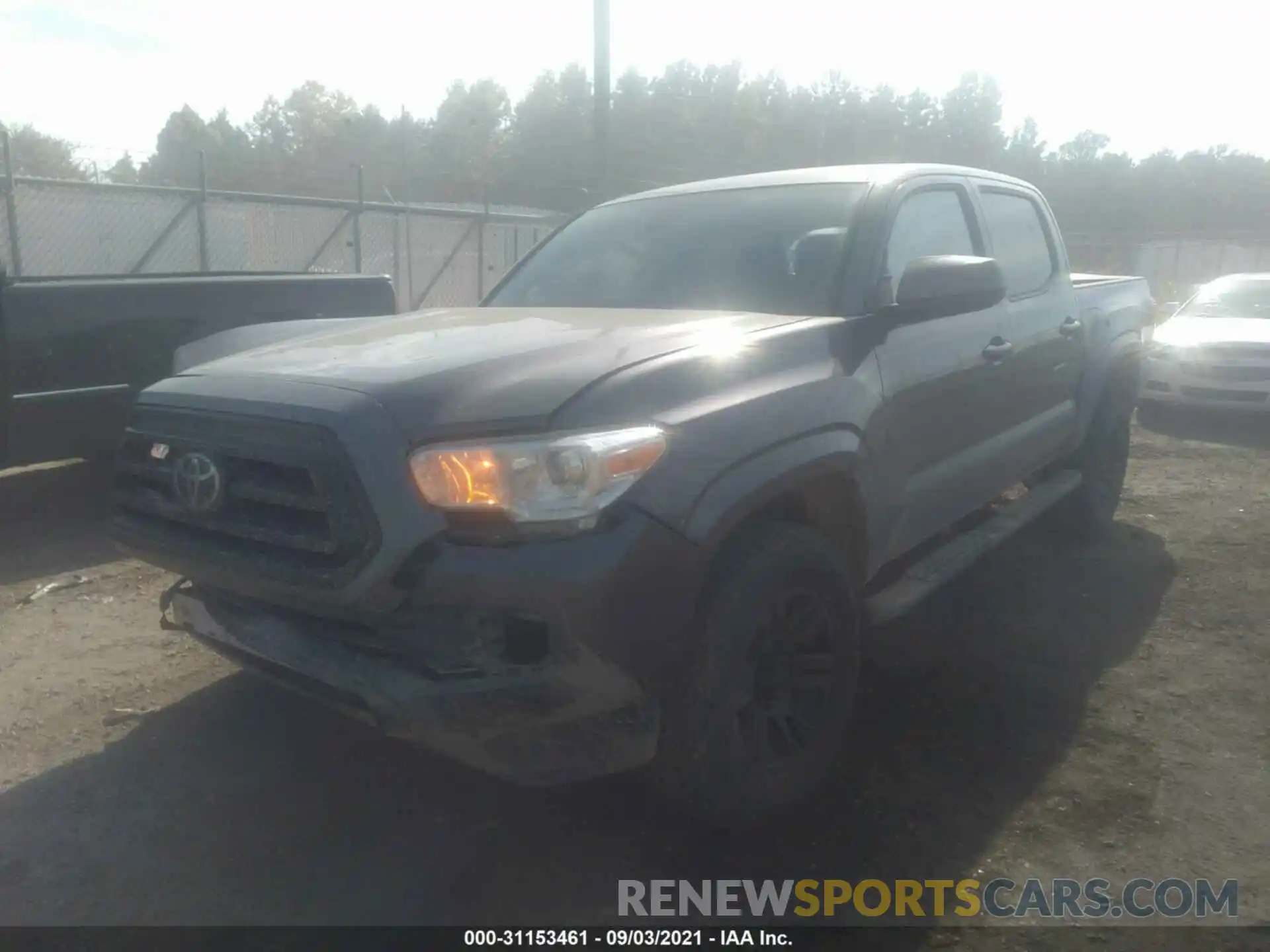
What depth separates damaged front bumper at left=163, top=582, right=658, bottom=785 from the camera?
7.64ft

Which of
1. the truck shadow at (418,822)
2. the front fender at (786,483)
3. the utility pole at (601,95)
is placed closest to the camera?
the front fender at (786,483)

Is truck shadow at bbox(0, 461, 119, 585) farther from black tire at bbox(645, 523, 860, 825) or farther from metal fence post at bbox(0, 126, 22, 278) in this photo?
metal fence post at bbox(0, 126, 22, 278)

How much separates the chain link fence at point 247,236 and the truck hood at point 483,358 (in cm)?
606

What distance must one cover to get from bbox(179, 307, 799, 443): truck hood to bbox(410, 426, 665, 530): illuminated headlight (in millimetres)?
62

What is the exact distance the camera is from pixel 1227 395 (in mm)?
9727

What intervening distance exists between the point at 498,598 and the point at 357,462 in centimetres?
45

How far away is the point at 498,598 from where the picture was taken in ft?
7.62

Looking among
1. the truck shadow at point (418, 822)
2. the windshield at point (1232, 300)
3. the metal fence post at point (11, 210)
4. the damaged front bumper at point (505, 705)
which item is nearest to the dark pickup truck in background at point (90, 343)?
the truck shadow at point (418, 822)

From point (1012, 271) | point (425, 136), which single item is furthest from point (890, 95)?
point (1012, 271)

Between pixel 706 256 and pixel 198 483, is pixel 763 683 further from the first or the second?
pixel 706 256

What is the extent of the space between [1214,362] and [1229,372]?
16cm

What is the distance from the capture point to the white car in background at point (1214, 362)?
379 inches

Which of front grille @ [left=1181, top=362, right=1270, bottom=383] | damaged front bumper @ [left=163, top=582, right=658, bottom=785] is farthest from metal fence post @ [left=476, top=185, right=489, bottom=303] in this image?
damaged front bumper @ [left=163, top=582, right=658, bottom=785]

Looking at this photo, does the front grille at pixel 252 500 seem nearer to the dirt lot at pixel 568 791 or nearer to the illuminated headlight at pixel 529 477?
the illuminated headlight at pixel 529 477
